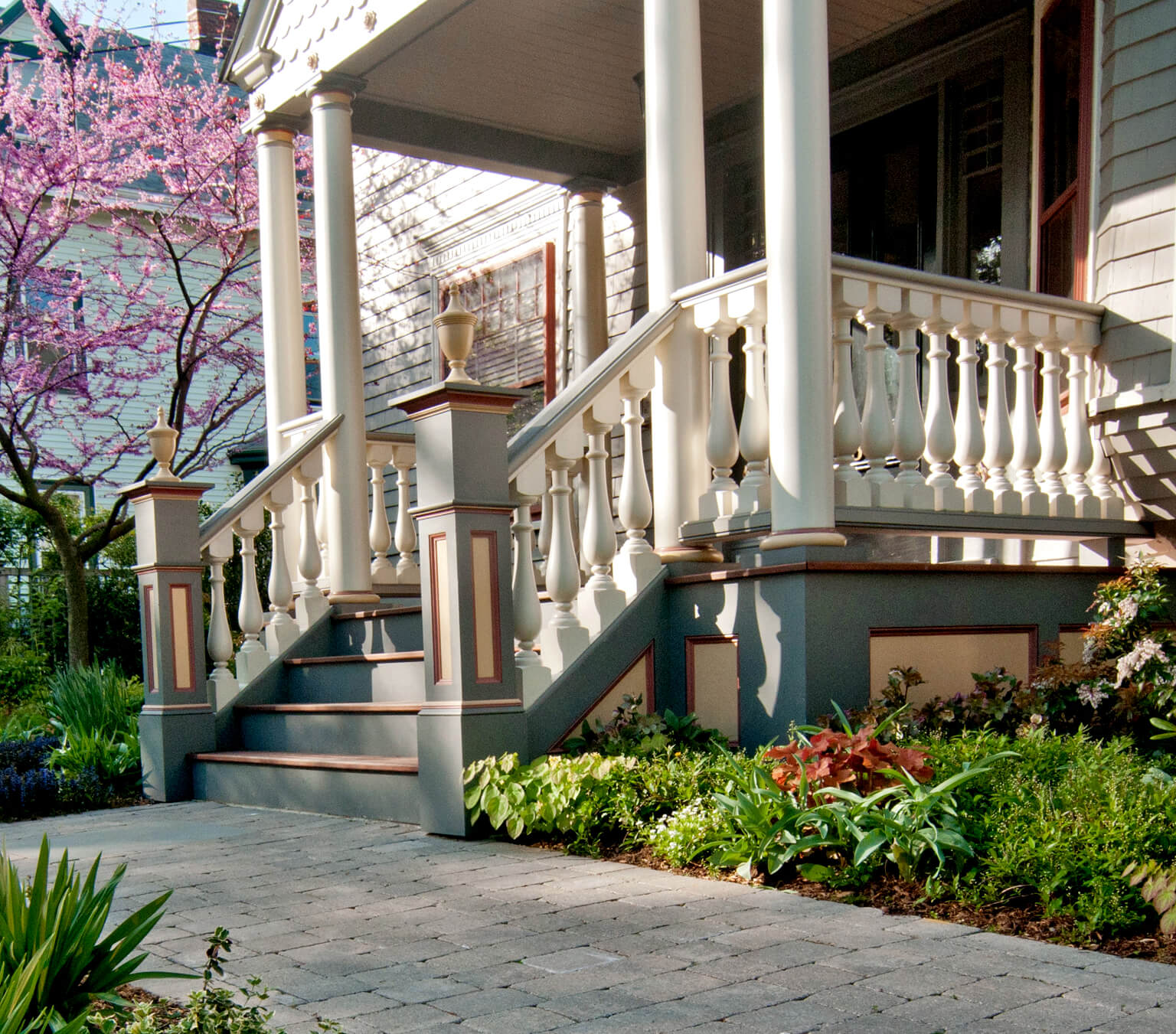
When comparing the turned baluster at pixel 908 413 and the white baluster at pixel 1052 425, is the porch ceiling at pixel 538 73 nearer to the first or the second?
the white baluster at pixel 1052 425

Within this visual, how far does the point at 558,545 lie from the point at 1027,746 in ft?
6.65

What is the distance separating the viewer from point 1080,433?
19.3 ft

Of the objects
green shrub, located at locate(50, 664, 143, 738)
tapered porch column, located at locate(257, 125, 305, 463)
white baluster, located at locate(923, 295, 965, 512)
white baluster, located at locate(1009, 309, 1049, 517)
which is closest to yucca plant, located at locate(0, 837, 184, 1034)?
white baluster, located at locate(923, 295, 965, 512)

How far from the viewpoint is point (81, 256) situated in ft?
60.8

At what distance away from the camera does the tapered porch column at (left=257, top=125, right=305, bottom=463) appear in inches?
331

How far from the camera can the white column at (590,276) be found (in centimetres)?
941

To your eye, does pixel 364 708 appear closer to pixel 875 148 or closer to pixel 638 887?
pixel 638 887

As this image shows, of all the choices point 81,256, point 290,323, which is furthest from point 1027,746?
point 81,256

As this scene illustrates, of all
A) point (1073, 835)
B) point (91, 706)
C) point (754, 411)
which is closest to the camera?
point (1073, 835)

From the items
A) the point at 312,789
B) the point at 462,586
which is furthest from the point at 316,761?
the point at 462,586

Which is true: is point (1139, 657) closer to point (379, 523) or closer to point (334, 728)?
point (334, 728)

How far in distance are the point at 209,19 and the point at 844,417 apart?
17.0 meters

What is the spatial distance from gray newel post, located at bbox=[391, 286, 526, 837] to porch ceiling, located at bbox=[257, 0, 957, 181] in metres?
3.07

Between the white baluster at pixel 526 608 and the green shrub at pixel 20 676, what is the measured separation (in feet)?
27.7
